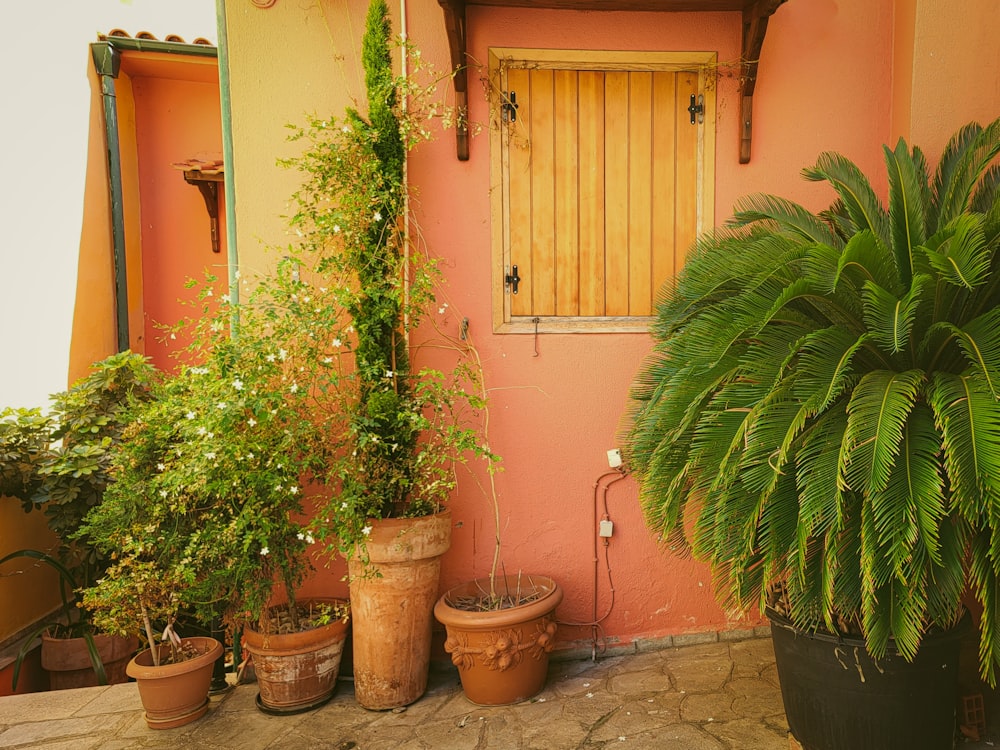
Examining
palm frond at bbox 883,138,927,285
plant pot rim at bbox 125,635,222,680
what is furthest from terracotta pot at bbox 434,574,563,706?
palm frond at bbox 883,138,927,285

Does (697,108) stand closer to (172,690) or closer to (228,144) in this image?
(228,144)

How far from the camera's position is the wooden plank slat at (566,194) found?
3.57 metres

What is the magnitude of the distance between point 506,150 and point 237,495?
7.06 feet

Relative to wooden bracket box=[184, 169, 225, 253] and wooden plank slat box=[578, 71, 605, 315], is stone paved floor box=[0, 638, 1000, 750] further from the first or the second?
wooden bracket box=[184, 169, 225, 253]

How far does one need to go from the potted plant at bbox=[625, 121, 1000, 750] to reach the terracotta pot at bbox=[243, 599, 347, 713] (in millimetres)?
1682

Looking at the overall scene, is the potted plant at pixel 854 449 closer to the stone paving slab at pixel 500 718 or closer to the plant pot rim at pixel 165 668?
the stone paving slab at pixel 500 718

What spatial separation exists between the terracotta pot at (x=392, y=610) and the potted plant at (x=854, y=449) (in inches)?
42.9

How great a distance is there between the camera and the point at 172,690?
3.06m

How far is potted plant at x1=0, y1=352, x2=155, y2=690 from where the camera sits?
12.8 ft

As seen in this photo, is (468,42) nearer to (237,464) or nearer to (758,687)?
(237,464)

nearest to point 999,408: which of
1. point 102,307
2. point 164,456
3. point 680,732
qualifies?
point 680,732

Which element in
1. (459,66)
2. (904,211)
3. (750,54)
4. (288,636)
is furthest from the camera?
(750,54)

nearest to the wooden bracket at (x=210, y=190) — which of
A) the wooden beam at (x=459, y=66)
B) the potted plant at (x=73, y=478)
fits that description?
the potted plant at (x=73, y=478)

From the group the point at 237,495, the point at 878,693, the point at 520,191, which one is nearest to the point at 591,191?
the point at 520,191
